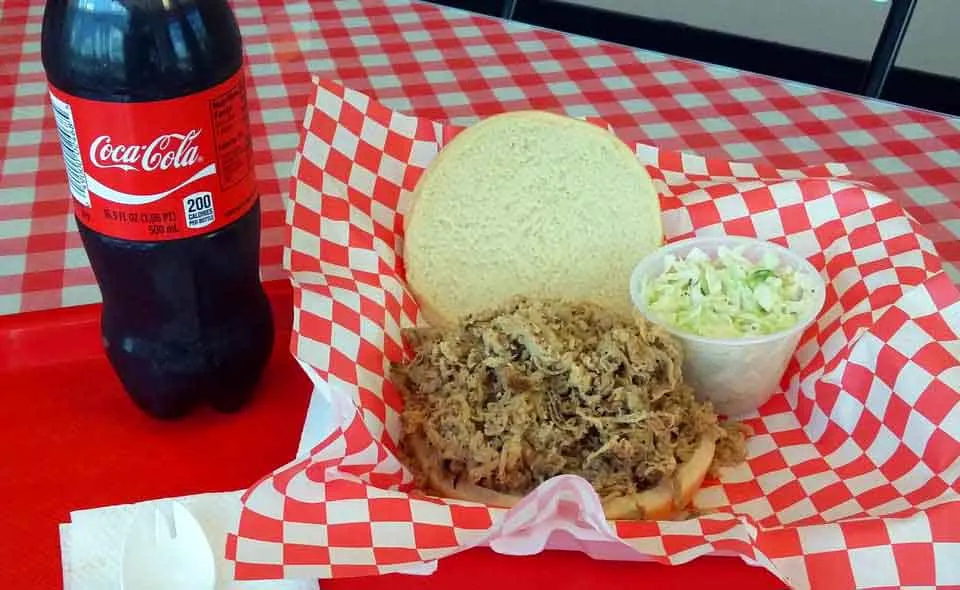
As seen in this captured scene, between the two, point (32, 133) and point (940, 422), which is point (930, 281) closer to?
point (940, 422)

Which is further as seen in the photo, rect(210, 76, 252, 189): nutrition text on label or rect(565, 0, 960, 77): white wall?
rect(565, 0, 960, 77): white wall

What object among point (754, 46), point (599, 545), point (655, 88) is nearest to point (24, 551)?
point (599, 545)

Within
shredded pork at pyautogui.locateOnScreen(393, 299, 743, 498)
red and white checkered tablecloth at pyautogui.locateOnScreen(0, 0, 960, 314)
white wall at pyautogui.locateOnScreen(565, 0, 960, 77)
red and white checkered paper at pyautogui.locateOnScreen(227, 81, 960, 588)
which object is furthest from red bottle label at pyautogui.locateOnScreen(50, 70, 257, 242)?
white wall at pyautogui.locateOnScreen(565, 0, 960, 77)

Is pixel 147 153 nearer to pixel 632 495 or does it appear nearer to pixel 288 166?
pixel 632 495

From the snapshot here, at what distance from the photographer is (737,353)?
1.19 meters

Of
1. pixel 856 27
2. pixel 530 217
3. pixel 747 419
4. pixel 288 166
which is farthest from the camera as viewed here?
pixel 856 27

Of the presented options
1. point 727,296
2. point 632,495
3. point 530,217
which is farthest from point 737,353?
point 530,217

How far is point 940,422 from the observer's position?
112 cm

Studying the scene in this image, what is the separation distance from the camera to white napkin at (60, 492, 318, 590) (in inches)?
37.9

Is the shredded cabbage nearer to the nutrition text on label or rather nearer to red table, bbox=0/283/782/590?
red table, bbox=0/283/782/590

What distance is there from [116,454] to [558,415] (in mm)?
525

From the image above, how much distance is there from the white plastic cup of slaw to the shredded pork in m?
0.07

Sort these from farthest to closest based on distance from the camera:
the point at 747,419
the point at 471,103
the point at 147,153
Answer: the point at 471,103 → the point at 747,419 → the point at 147,153

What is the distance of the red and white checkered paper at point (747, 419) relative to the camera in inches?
37.5
